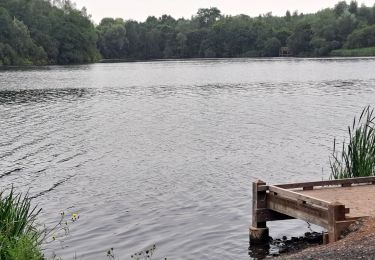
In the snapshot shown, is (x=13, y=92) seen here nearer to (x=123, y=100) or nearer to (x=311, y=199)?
(x=123, y=100)

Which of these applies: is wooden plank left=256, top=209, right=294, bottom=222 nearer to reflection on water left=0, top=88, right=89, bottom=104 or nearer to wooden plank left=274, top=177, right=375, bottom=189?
wooden plank left=274, top=177, right=375, bottom=189

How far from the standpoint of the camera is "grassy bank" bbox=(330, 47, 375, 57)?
168587 millimetres

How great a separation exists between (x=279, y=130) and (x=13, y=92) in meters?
40.1

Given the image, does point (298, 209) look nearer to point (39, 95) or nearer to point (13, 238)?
point (13, 238)

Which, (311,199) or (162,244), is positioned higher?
(311,199)

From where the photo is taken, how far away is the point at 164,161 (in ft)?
89.4

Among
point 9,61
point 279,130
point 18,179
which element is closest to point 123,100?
point 279,130

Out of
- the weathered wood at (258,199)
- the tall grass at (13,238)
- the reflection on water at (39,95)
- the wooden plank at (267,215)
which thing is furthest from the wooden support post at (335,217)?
the reflection on water at (39,95)

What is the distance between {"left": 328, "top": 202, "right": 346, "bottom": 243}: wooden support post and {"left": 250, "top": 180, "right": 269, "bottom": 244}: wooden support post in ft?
8.29

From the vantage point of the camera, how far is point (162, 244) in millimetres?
15625

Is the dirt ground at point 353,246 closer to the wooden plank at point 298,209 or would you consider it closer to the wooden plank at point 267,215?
the wooden plank at point 298,209

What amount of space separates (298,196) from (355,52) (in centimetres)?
16729

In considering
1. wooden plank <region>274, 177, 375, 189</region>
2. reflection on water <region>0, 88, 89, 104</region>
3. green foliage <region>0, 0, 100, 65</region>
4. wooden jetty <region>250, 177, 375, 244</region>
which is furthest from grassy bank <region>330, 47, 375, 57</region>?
wooden jetty <region>250, 177, 375, 244</region>

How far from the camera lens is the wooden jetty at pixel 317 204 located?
13125 millimetres
